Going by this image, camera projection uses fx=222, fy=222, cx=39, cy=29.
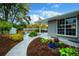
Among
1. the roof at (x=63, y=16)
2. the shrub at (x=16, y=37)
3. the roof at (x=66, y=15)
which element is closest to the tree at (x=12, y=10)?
the shrub at (x=16, y=37)

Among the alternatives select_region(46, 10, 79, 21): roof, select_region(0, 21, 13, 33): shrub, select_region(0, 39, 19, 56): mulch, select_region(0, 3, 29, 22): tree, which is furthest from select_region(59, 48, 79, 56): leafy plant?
select_region(0, 21, 13, 33): shrub

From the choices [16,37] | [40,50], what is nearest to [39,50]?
[40,50]

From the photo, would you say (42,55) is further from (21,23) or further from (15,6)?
(15,6)

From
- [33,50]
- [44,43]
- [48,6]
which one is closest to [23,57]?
[33,50]

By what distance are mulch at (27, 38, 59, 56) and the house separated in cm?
82

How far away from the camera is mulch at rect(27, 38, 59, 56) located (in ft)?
34.2

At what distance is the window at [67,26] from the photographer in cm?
1102

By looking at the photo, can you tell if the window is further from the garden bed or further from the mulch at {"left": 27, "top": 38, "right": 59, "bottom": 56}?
the mulch at {"left": 27, "top": 38, "right": 59, "bottom": 56}

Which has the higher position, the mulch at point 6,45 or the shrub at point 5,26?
the shrub at point 5,26

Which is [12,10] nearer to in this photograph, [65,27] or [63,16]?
[63,16]

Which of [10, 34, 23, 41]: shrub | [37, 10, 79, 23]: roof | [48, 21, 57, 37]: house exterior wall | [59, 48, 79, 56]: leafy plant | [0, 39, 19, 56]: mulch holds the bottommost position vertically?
[59, 48, 79, 56]: leafy plant

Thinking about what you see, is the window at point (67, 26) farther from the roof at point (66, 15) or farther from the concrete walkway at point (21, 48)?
the concrete walkway at point (21, 48)

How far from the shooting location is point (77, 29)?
10.9 meters

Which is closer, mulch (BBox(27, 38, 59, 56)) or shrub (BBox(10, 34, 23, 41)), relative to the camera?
mulch (BBox(27, 38, 59, 56))
